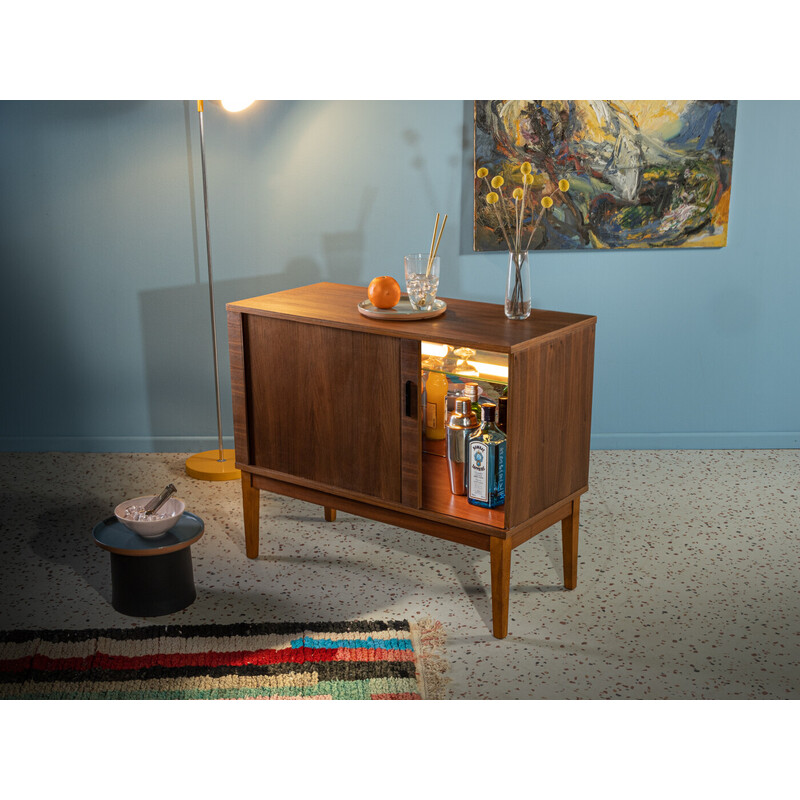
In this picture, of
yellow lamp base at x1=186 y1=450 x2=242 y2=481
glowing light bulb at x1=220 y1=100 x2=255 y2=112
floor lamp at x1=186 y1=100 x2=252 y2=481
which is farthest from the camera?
yellow lamp base at x1=186 y1=450 x2=242 y2=481

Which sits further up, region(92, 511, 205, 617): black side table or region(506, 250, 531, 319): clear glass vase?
region(506, 250, 531, 319): clear glass vase

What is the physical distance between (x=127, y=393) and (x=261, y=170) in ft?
4.35

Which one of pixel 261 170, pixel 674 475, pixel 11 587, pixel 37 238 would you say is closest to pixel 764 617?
pixel 674 475

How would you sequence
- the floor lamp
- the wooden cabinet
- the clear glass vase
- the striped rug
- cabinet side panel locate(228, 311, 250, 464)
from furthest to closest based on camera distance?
the floor lamp
cabinet side panel locate(228, 311, 250, 464)
the clear glass vase
the wooden cabinet
the striped rug

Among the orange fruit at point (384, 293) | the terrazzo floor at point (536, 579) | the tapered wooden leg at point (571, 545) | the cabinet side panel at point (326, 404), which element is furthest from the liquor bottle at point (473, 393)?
the terrazzo floor at point (536, 579)

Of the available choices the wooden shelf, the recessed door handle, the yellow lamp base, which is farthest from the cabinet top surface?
the yellow lamp base

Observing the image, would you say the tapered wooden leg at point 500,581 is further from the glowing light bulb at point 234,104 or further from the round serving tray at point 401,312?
the glowing light bulb at point 234,104

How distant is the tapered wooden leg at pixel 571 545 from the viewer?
3271 mm

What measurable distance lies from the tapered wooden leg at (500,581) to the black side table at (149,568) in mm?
1005

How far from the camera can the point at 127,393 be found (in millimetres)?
4832

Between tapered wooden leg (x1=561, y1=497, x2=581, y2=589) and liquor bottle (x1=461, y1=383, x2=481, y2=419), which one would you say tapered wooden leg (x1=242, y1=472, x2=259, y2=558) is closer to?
liquor bottle (x1=461, y1=383, x2=481, y2=419)

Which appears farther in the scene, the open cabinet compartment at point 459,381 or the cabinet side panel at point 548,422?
the open cabinet compartment at point 459,381

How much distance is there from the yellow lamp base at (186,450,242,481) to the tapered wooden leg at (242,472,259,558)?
0.80 metres

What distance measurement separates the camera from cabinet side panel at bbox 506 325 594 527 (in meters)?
2.80
